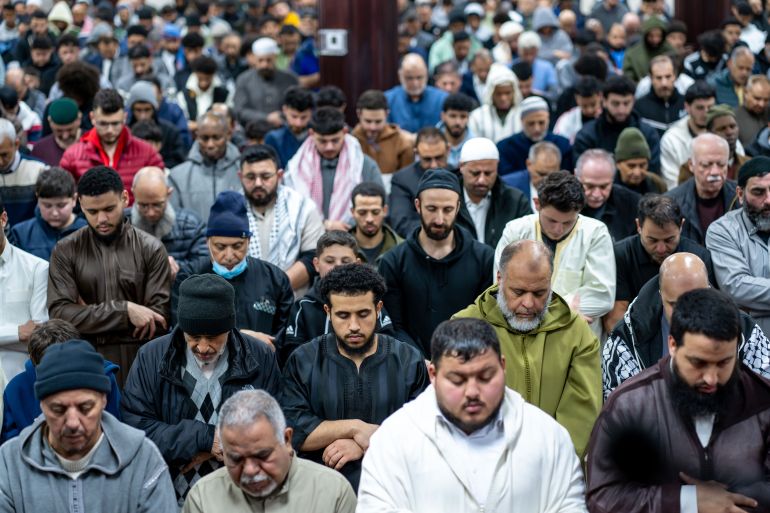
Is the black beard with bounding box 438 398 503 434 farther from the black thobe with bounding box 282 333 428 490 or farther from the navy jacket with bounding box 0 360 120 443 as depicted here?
the navy jacket with bounding box 0 360 120 443

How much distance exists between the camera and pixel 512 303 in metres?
5.75

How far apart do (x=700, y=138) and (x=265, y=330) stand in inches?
128

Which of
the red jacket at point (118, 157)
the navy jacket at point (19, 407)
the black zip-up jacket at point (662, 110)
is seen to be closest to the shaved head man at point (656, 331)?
the navy jacket at point (19, 407)

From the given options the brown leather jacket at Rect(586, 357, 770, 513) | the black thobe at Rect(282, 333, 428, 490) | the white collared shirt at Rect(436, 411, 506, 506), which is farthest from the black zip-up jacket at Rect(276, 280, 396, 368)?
the brown leather jacket at Rect(586, 357, 770, 513)

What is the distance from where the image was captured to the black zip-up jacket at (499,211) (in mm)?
8164

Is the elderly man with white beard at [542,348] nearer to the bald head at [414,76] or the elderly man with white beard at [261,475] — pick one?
the elderly man with white beard at [261,475]

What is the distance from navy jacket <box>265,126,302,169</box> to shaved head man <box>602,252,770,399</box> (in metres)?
4.60

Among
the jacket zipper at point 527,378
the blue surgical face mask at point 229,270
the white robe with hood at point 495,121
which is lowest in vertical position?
the jacket zipper at point 527,378

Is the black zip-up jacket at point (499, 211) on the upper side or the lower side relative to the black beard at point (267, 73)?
lower

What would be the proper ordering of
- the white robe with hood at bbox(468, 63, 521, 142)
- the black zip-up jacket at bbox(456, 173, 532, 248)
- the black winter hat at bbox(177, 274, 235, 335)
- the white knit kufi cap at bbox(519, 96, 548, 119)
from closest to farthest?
the black winter hat at bbox(177, 274, 235, 335) → the black zip-up jacket at bbox(456, 173, 532, 248) → the white knit kufi cap at bbox(519, 96, 548, 119) → the white robe with hood at bbox(468, 63, 521, 142)

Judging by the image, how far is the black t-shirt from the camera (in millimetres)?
7227

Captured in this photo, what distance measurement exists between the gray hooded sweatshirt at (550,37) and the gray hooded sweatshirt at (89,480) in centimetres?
1069

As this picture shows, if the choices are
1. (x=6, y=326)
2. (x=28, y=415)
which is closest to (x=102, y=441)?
(x=28, y=415)

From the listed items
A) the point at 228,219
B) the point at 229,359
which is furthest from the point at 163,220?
the point at 229,359
